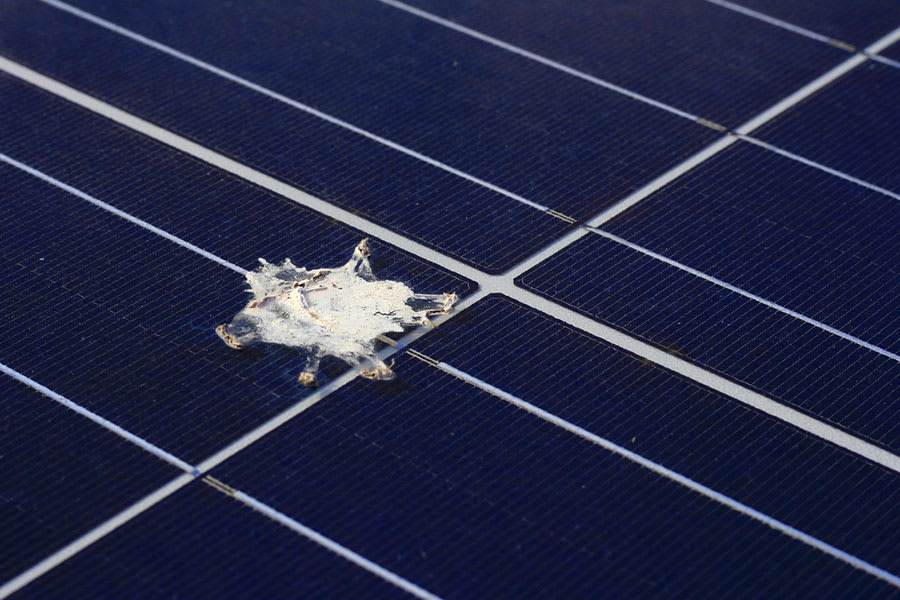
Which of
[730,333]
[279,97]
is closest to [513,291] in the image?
[730,333]

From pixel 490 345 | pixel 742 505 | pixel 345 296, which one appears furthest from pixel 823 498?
pixel 345 296

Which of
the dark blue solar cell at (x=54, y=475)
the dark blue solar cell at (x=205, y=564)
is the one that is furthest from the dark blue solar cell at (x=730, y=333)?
the dark blue solar cell at (x=54, y=475)

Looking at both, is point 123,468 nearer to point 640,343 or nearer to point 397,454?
point 397,454

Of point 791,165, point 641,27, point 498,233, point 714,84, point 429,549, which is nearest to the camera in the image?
point 429,549

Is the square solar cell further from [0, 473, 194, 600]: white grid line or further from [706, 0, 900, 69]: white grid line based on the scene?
[0, 473, 194, 600]: white grid line

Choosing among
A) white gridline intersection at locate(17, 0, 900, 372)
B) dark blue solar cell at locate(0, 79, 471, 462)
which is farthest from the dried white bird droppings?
white gridline intersection at locate(17, 0, 900, 372)

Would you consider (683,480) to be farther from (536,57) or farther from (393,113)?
(536,57)
